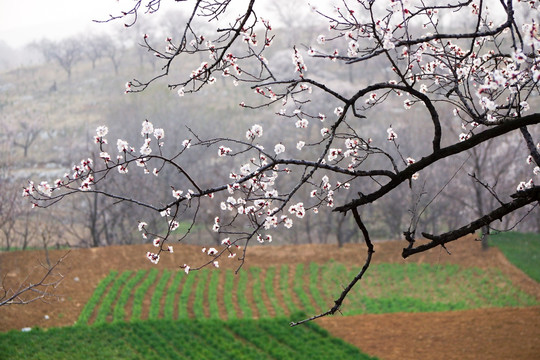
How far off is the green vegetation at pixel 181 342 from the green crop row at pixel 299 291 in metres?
0.63

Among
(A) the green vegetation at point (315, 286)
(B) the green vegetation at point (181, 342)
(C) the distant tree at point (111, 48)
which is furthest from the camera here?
(C) the distant tree at point (111, 48)

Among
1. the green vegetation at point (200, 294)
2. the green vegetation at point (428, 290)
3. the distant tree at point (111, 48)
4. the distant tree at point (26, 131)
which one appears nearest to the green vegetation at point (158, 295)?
the green vegetation at point (200, 294)

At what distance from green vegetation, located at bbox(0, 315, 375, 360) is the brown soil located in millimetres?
632

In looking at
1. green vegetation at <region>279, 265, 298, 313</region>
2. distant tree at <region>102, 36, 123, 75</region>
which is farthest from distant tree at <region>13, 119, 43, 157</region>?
green vegetation at <region>279, 265, 298, 313</region>

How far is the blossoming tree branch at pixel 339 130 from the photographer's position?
345cm

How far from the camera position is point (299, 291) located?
12.3 m

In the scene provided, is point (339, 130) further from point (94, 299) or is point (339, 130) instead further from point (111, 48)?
point (111, 48)

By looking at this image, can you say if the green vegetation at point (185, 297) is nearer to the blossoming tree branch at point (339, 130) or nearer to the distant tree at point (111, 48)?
the blossoming tree branch at point (339, 130)

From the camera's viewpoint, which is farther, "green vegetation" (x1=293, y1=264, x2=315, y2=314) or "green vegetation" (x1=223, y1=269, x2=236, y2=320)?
"green vegetation" (x1=293, y1=264, x2=315, y2=314)

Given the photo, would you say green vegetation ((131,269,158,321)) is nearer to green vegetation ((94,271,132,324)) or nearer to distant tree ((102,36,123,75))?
green vegetation ((94,271,132,324))

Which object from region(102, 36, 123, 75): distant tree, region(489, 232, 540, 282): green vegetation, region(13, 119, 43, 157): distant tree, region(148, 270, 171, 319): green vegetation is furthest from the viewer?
region(102, 36, 123, 75): distant tree

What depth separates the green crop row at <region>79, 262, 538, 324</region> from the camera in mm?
11156

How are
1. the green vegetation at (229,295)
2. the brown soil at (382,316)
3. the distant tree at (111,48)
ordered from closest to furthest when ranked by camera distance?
1. the brown soil at (382,316)
2. the green vegetation at (229,295)
3. the distant tree at (111,48)

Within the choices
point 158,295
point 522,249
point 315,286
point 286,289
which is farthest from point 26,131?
point 522,249
